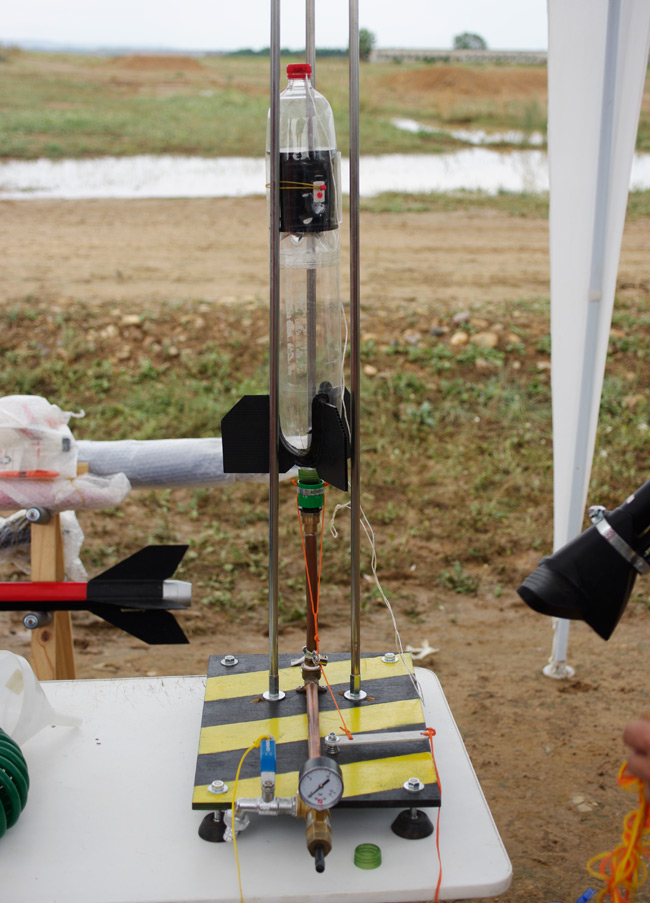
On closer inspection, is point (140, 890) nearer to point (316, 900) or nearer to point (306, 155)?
point (316, 900)

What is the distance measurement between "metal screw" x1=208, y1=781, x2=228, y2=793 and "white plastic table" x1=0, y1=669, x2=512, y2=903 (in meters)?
0.07

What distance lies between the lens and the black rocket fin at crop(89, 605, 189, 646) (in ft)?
5.64

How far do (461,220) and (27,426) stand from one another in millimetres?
7150

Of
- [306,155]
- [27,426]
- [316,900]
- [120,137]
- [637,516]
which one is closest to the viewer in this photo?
[637,516]

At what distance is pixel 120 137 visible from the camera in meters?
13.0

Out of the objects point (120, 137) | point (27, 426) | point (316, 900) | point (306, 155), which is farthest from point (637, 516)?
point (120, 137)

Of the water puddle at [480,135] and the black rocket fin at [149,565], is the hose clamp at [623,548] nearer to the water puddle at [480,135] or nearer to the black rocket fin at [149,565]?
the black rocket fin at [149,565]

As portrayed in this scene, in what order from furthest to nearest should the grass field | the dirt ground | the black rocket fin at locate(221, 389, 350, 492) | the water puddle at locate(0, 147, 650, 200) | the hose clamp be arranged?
the grass field → the water puddle at locate(0, 147, 650, 200) → the dirt ground → the black rocket fin at locate(221, 389, 350, 492) → the hose clamp

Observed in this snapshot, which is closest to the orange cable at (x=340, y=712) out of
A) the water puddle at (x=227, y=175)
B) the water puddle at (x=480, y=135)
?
the water puddle at (x=227, y=175)

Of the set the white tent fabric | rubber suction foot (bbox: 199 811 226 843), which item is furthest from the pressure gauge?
the white tent fabric

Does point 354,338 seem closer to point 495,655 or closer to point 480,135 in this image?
point 495,655

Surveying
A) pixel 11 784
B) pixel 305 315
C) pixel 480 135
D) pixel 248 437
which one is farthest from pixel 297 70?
pixel 480 135

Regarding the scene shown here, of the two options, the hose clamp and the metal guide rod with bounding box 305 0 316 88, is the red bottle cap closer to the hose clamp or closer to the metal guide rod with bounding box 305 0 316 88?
the metal guide rod with bounding box 305 0 316 88

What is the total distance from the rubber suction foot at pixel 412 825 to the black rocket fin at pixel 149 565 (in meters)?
0.62
